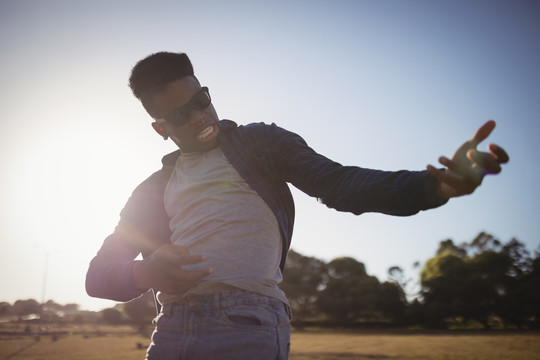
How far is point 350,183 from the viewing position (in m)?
1.45

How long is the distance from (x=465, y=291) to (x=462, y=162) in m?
46.3

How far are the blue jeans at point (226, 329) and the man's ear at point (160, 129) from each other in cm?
101

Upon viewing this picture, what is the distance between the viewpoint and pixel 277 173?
182 centimetres

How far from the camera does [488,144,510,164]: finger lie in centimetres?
113

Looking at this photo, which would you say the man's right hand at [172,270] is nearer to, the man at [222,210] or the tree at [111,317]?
the man at [222,210]

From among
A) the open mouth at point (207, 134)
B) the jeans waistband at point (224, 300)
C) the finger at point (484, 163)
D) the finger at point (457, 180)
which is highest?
the open mouth at point (207, 134)

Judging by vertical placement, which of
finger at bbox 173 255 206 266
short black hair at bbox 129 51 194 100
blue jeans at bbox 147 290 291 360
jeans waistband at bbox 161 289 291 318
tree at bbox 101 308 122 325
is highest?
short black hair at bbox 129 51 194 100

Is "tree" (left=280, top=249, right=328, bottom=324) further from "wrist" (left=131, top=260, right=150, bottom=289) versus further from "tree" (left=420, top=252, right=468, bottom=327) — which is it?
"wrist" (left=131, top=260, right=150, bottom=289)

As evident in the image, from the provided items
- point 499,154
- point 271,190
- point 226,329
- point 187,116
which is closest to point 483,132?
point 499,154

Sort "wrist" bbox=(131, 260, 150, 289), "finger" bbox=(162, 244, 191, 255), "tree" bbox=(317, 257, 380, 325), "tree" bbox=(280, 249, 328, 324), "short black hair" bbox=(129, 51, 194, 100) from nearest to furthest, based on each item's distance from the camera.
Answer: "finger" bbox=(162, 244, 191, 255) → "wrist" bbox=(131, 260, 150, 289) → "short black hair" bbox=(129, 51, 194, 100) → "tree" bbox=(317, 257, 380, 325) → "tree" bbox=(280, 249, 328, 324)

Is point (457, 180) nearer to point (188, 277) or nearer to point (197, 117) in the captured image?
point (188, 277)

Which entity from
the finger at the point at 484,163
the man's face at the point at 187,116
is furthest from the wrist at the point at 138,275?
the finger at the point at 484,163

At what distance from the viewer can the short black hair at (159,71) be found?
214cm

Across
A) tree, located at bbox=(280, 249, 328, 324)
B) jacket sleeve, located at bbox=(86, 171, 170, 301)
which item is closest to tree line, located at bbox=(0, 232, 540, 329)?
tree, located at bbox=(280, 249, 328, 324)
